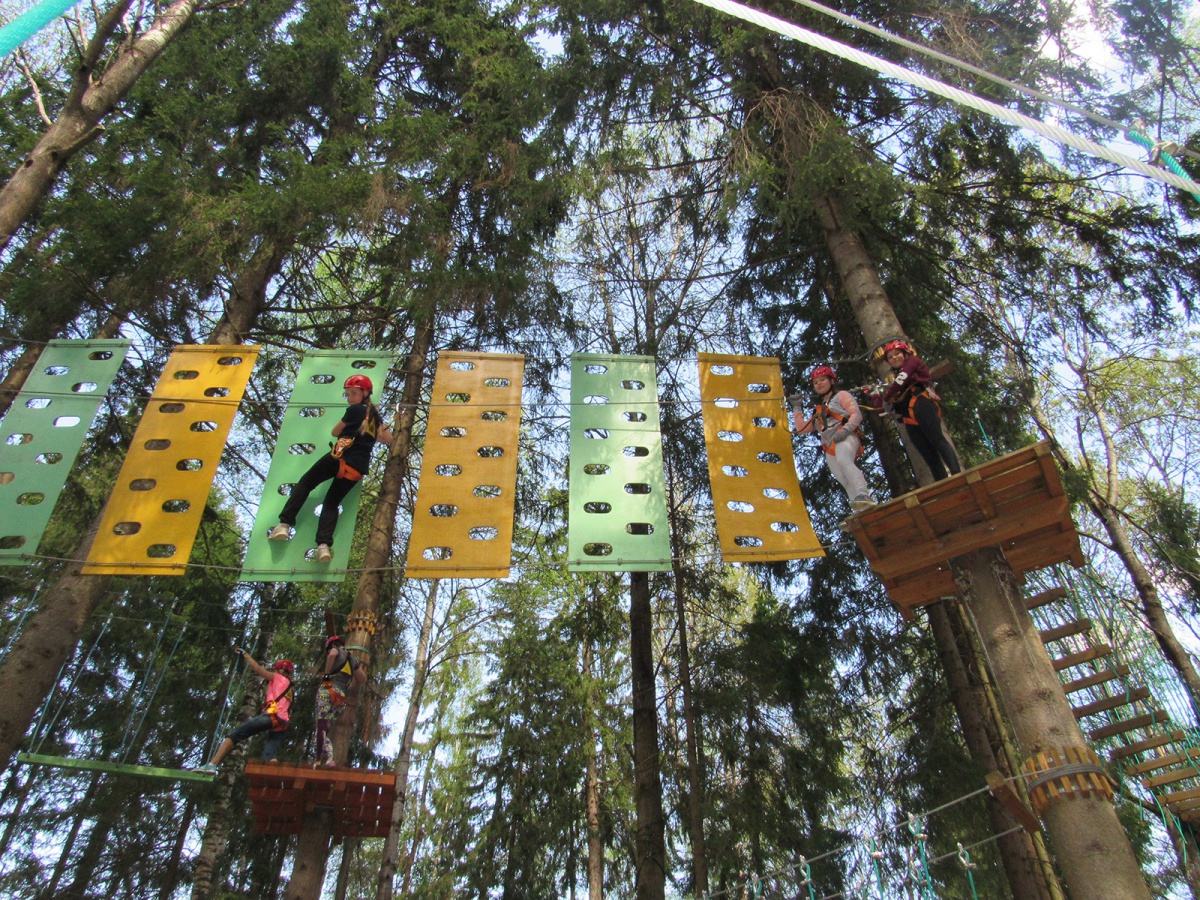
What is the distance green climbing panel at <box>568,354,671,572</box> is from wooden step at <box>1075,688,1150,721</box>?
2.95 m

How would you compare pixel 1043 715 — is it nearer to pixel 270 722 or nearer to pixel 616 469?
pixel 616 469

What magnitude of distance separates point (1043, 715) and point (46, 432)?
6.95 meters

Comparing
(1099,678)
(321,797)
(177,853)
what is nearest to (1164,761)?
(1099,678)

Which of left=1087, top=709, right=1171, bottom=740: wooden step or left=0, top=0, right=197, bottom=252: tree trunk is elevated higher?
left=0, top=0, right=197, bottom=252: tree trunk

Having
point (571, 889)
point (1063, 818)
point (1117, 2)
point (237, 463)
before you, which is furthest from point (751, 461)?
point (571, 889)

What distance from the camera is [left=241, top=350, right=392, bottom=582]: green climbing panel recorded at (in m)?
5.55

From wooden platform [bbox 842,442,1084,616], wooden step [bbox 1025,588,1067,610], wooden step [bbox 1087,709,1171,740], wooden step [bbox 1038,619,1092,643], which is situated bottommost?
wooden step [bbox 1087,709,1171,740]

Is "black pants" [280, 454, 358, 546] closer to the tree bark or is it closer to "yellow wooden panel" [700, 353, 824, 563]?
"yellow wooden panel" [700, 353, 824, 563]

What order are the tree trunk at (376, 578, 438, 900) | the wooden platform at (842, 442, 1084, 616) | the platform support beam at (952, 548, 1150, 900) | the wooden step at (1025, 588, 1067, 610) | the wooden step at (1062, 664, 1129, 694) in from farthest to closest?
1. the tree trunk at (376, 578, 438, 900)
2. the wooden step at (1025, 588, 1067, 610)
3. the wooden step at (1062, 664, 1129, 694)
4. the wooden platform at (842, 442, 1084, 616)
5. the platform support beam at (952, 548, 1150, 900)

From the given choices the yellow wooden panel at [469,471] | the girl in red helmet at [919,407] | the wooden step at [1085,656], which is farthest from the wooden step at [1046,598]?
the yellow wooden panel at [469,471]

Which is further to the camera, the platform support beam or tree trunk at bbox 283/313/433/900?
tree trunk at bbox 283/313/433/900

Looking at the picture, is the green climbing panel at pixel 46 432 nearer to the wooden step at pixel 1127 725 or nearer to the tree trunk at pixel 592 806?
the wooden step at pixel 1127 725

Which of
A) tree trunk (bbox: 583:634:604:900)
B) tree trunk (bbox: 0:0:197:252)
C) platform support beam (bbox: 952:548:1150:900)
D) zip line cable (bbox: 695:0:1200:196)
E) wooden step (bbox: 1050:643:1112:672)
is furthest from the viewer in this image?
tree trunk (bbox: 583:634:604:900)

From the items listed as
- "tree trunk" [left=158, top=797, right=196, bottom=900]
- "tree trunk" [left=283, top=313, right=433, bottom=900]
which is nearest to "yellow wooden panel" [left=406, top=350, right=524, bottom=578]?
"tree trunk" [left=283, top=313, right=433, bottom=900]
